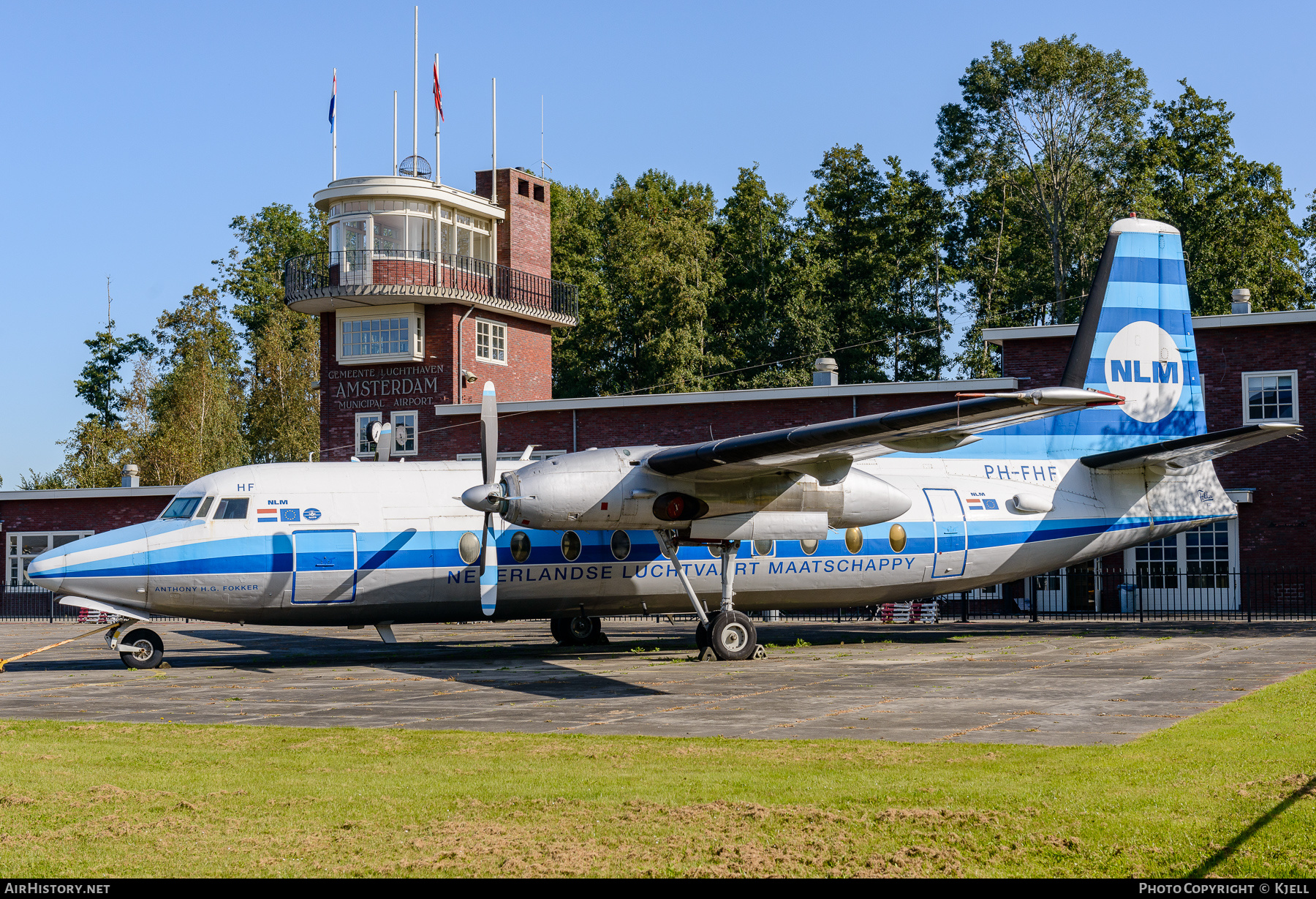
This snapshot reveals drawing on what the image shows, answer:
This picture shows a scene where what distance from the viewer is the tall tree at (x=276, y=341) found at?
59.4 m

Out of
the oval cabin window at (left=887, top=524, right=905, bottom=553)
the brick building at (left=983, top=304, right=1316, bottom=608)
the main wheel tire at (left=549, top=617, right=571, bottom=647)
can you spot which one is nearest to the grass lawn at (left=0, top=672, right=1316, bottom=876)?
the oval cabin window at (left=887, top=524, right=905, bottom=553)

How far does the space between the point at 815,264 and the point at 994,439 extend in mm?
32045

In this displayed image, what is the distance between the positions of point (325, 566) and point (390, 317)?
23.6m

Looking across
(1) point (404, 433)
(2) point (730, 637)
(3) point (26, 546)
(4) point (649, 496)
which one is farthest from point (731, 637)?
(3) point (26, 546)

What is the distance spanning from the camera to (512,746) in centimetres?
1076

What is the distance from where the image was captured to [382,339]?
4088 cm

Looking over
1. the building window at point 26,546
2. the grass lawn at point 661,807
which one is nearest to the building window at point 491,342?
the building window at point 26,546

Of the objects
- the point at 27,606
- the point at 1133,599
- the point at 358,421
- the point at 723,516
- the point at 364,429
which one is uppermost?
the point at 358,421

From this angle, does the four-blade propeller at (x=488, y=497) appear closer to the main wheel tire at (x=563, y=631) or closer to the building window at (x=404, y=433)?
the main wheel tire at (x=563, y=631)

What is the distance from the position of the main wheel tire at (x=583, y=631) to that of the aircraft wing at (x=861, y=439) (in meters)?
5.88

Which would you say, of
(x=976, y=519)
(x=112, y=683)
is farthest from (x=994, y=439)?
(x=112, y=683)

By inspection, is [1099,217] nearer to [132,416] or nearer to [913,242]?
[913,242]

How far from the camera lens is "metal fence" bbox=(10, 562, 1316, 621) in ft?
95.8

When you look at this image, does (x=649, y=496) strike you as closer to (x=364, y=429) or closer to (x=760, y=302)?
(x=364, y=429)
